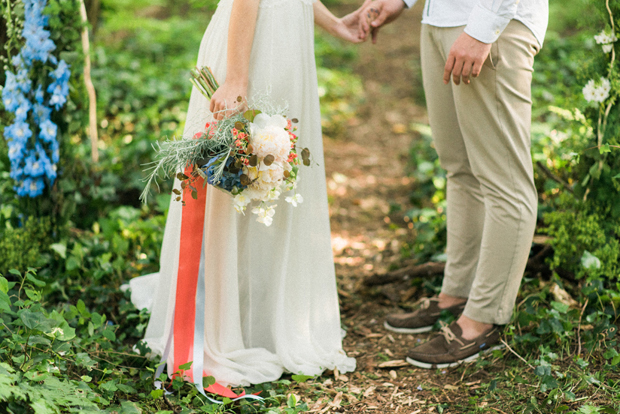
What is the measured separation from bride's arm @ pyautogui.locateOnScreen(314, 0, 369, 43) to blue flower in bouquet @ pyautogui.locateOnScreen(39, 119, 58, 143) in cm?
150

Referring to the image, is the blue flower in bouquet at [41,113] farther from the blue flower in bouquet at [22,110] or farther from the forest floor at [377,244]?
the forest floor at [377,244]

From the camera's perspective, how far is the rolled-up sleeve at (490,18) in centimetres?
195

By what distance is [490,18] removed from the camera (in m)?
1.96

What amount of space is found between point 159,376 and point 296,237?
0.83 meters

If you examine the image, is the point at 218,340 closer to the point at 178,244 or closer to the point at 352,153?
the point at 178,244

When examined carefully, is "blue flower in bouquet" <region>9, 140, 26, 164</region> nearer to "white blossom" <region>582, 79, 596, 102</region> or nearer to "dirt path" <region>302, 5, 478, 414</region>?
"dirt path" <region>302, 5, 478, 414</region>

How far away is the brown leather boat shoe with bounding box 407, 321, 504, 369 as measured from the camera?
2371 mm

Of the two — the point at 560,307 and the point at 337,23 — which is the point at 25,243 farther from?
the point at 560,307

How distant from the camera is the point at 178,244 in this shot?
2.28 metres

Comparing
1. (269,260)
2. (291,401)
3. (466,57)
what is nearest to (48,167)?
(269,260)

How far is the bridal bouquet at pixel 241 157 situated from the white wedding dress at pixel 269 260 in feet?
0.75

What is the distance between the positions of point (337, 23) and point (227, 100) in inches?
34.5

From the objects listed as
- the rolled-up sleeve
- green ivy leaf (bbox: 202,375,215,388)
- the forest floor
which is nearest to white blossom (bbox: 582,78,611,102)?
the rolled-up sleeve

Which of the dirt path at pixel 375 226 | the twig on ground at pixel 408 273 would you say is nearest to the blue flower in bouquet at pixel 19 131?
the dirt path at pixel 375 226
